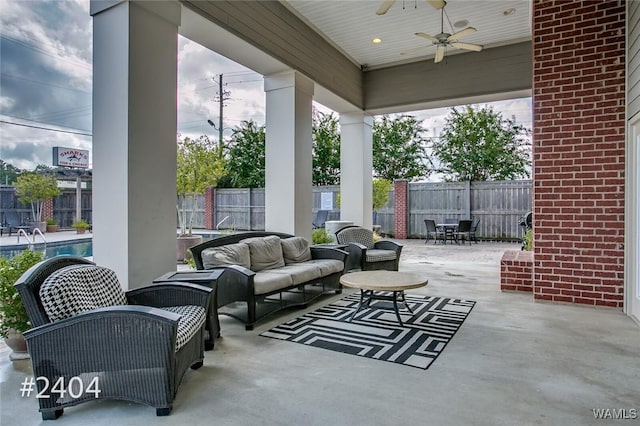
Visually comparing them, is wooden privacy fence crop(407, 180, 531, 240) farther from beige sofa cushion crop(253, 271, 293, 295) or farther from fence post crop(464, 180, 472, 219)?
beige sofa cushion crop(253, 271, 293, 295)

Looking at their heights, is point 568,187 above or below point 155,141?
below

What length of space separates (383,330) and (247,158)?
14060 mm

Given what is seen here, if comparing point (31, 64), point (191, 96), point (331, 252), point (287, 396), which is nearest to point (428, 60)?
point (331, 252)

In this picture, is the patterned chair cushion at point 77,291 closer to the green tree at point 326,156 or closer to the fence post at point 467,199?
the fence post at point 467,199

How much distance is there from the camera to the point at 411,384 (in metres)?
2.51

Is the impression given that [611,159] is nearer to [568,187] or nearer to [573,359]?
[568,187]

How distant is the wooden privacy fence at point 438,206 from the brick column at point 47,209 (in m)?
5.99

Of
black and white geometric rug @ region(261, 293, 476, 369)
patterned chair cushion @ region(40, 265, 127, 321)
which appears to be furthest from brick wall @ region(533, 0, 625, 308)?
patterned chair cushion @ region(40, 265, 127, 321)

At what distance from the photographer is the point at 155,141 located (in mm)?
3678

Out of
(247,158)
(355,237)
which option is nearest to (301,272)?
(355,237)

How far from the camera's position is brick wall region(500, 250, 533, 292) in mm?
A: 5090

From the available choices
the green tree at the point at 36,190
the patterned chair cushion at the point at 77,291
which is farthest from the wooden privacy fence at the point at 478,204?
the patterned chair cushion at the point at 77,291

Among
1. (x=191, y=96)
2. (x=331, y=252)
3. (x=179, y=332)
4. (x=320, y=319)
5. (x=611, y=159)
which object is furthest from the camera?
(x=191, y=96)

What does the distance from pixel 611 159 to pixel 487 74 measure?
11.7 feet
